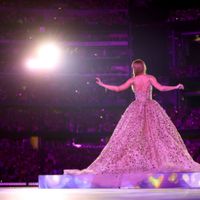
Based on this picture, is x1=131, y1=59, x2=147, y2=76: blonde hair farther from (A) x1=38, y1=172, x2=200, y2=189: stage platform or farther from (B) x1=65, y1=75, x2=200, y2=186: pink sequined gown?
(A) x1=38, y1=172, x2=200, y2=189: stage platform

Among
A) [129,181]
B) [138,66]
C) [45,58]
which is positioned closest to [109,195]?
[129,181]

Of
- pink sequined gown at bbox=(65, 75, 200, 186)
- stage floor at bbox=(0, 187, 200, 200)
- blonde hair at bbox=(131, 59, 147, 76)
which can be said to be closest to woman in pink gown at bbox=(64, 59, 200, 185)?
pink sequined gown at bbox=(65, 75, 200, 186)

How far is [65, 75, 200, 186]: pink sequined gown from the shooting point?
21.6 ft

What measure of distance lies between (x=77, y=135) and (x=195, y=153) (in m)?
4.06

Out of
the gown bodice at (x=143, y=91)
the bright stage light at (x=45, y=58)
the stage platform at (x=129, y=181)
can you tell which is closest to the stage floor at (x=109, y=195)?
the stage platform at (x=129, y=181)

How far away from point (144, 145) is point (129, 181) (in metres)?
0.69

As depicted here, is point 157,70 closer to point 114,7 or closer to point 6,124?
point 114,7

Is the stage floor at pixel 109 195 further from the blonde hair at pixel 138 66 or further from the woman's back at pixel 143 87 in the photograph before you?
the blonde hair at pixel 138 66

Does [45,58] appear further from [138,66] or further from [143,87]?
[143,87]

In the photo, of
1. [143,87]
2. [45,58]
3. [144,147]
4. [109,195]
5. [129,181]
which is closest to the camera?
[109,195]

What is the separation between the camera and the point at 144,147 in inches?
264

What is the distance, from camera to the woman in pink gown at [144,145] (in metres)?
6.58

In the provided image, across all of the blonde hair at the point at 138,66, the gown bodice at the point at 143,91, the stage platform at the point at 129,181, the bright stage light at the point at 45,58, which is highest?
the bright stage light at the point at 45,58

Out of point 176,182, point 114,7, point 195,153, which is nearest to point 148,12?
point 114,7
